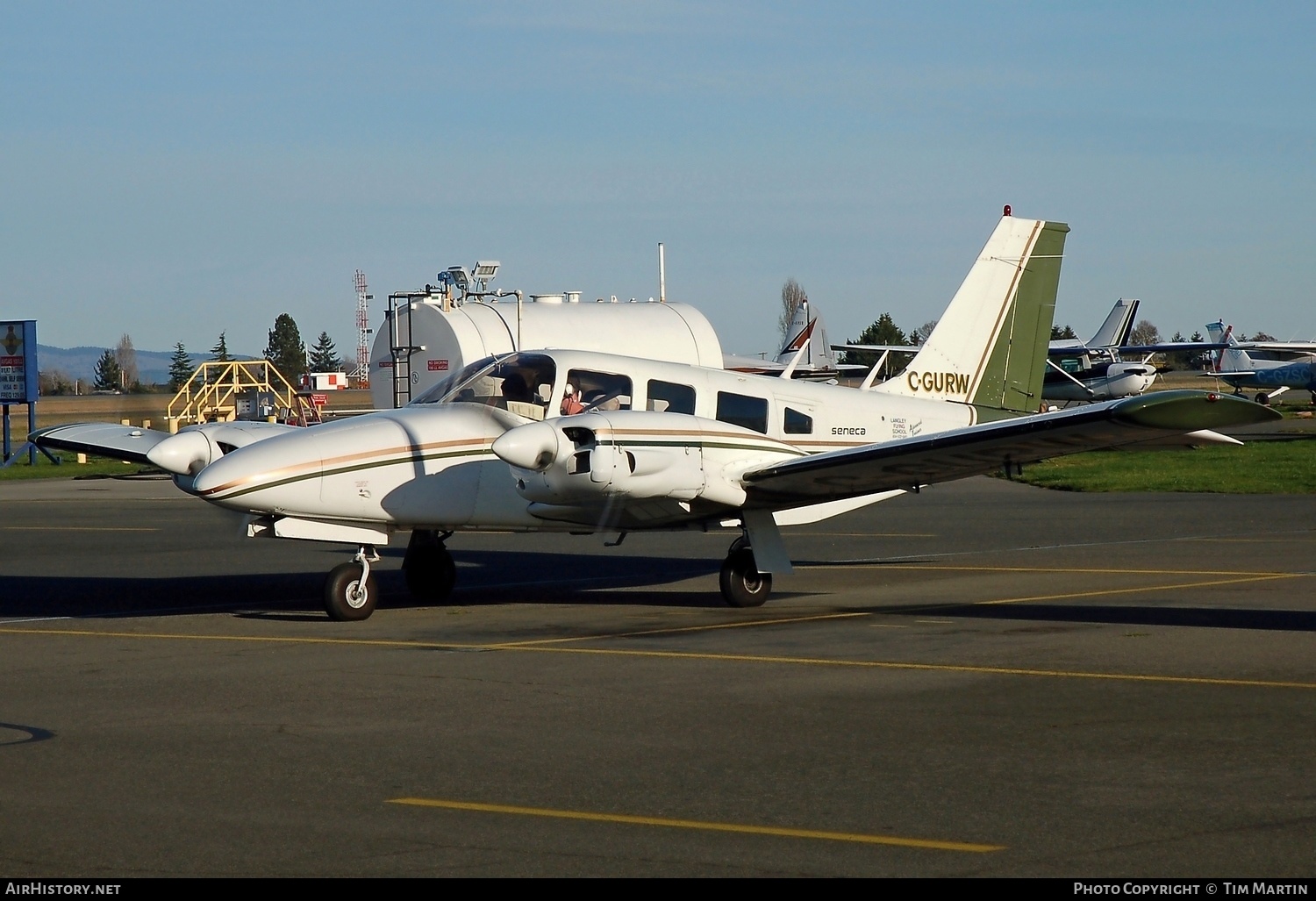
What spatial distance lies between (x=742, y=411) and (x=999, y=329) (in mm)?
4539

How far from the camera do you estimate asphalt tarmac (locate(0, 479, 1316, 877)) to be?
5.83 m

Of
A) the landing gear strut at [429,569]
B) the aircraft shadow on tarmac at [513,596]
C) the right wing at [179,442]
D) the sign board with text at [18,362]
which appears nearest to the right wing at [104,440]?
the right wing at [179,442]

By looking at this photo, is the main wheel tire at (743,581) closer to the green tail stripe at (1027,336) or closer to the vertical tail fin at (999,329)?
the vertical tail fin at (999,329)

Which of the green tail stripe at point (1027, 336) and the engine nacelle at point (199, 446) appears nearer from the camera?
the engine nacelle at point (199, 446)

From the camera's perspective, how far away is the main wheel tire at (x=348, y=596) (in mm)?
13539

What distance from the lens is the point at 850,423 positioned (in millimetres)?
15727

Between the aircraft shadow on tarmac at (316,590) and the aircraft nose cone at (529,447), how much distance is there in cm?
260

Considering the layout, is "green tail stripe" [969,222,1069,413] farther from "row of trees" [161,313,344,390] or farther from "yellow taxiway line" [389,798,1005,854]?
"row of trees" [161,313,344,390]

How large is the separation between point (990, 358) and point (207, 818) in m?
13.2

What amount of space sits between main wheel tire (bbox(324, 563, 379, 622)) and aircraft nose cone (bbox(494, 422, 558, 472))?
1925mm

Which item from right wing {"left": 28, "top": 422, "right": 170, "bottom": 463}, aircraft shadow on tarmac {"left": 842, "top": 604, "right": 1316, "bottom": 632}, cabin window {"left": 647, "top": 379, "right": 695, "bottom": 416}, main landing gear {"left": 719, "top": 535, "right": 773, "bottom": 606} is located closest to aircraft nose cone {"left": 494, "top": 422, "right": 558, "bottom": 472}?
cabin window {"left": 647, "top": 379, "right": 695, "bottom": 416}

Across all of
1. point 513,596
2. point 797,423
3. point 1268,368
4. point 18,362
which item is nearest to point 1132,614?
point 797,423

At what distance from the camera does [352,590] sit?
13.6 meters

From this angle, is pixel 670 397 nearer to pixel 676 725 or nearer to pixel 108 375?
pixel 676 725
